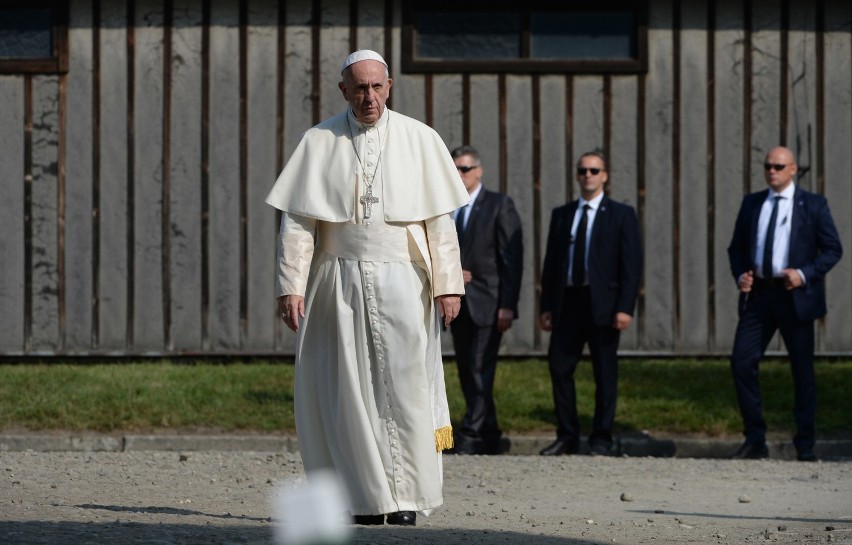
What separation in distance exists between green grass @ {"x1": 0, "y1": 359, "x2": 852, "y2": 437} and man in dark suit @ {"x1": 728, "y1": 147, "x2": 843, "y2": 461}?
55cm

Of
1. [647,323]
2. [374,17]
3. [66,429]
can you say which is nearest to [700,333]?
[647,323]

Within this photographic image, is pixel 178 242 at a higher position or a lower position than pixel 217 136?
lower

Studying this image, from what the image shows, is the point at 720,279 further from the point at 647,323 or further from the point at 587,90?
the point at 587,90

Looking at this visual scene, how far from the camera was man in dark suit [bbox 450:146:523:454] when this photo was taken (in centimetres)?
1195

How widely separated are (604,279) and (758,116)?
4.13 meters

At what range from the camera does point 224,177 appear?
608 inches

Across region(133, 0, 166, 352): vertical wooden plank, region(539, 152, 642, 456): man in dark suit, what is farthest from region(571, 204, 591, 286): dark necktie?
region(133, 0, 166, 352): vertical wooden plank

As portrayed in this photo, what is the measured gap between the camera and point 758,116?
607 inches

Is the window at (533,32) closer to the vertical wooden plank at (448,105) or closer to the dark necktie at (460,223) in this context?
the vertical wooden plank at (448,105)

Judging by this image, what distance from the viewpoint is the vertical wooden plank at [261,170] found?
15352 millimetres

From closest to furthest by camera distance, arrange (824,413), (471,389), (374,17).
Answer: (471,389)
(824,413)
(374,17)

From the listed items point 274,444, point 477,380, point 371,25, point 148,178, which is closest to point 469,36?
point 371,25

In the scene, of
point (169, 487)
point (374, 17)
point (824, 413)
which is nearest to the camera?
point (169, 487)

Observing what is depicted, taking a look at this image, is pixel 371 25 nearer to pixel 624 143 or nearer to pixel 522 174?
pixel 522 174
